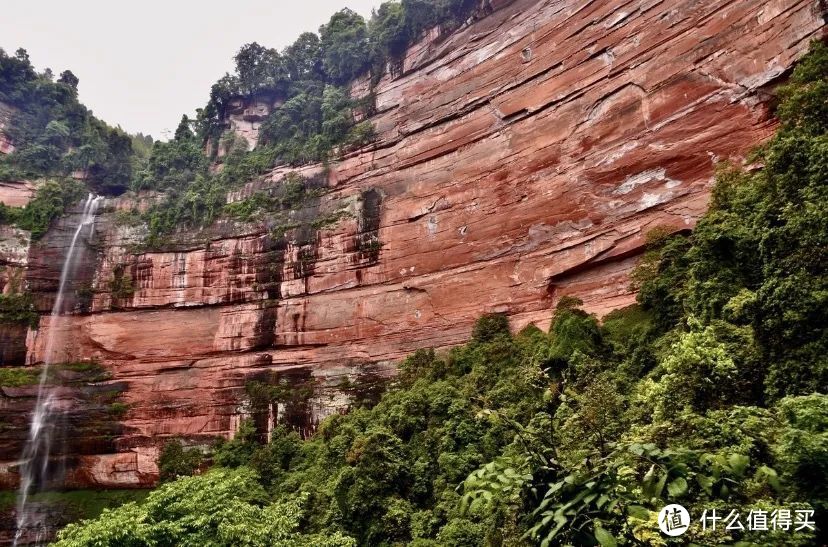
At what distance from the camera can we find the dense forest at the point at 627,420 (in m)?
2.07

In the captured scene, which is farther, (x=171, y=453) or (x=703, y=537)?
(x=171, y=453)

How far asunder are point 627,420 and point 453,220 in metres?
11.0

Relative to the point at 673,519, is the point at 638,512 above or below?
above

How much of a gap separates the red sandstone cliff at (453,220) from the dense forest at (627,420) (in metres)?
1.81

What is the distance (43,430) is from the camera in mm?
19734

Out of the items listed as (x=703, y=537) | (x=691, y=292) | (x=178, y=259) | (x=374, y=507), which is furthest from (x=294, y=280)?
(x=703, y=537)

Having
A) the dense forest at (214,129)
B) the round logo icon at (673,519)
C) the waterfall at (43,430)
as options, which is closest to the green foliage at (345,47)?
the dense forest at (214,129)

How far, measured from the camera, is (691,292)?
9.20m

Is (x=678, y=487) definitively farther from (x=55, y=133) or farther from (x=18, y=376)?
(x=55, y=133)

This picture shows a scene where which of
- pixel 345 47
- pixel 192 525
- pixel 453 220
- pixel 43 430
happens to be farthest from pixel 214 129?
pixel 192 525

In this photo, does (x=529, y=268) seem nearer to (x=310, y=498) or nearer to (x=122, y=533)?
(x=310, y=498)

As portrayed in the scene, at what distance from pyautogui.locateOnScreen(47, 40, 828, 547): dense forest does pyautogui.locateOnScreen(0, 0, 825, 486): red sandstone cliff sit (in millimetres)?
1808

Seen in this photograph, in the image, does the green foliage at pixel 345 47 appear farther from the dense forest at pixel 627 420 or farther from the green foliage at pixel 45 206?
the dense forest at pixel 627 420

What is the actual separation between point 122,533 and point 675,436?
8550 millimetres
